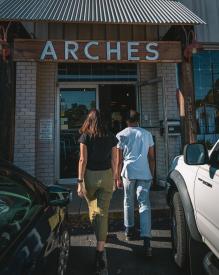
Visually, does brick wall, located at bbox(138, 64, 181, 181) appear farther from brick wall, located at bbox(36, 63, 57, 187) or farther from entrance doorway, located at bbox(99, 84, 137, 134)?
brick wall, located at bbox(36, 63, 57, 187)

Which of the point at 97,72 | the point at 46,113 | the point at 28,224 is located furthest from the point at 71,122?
the point at 28,224

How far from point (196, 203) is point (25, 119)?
4.80 metres

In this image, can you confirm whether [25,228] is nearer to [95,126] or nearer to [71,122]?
[95,126]

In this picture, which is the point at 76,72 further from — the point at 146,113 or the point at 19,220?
the point at 19,220

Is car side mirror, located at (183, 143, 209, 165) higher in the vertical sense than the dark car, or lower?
higher

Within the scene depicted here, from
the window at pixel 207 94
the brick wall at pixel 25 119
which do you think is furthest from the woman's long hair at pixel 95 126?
the window at pixel 207 94

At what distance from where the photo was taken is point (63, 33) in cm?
712

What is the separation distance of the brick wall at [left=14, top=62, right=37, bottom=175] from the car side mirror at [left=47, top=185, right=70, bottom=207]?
3987mm

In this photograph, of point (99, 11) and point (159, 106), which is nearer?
point (99, 11)

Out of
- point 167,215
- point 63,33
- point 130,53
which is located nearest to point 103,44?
point 130,53

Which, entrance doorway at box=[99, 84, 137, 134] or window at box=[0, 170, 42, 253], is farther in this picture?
entrance doorway at box=[99, 84, 137, 134]

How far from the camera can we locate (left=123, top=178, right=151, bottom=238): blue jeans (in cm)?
414

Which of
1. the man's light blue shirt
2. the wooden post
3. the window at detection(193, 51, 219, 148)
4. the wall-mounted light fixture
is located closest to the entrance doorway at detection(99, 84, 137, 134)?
the window at detection(193, 51, 219, 148)

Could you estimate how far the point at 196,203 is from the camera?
3.10 meters
